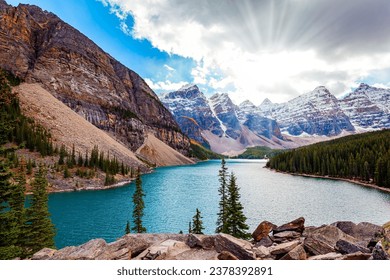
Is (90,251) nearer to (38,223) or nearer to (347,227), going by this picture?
(347,227)

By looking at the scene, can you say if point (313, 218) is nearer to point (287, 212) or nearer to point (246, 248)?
point (287, 212)

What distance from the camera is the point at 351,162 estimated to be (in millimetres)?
92312

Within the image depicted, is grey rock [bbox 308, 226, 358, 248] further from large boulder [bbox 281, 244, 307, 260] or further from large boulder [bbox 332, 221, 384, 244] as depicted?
large boulder [bbox 281, 244, 307, 260]

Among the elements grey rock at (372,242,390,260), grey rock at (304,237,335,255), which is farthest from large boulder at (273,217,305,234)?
grey rock at (372,242,390,260)

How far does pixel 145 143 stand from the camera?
182 meters

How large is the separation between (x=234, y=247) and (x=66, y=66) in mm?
174242

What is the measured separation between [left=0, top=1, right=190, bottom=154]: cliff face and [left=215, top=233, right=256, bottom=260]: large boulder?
15385cm

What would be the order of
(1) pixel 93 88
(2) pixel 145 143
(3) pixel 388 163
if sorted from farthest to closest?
(2) pixel 145 143 → (1) pixel 93 88 → (3) pixel 388 163

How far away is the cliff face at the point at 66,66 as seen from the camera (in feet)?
452

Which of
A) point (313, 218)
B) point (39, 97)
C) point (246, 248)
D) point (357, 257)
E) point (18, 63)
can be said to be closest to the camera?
A: point (357, 257)

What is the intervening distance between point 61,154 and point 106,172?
48.6 feet

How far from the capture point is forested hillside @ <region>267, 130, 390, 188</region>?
7550cm

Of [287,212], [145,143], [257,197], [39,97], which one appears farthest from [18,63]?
[287,212]

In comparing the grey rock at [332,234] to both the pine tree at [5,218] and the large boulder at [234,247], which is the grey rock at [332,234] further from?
the pine tree at [5,218]
